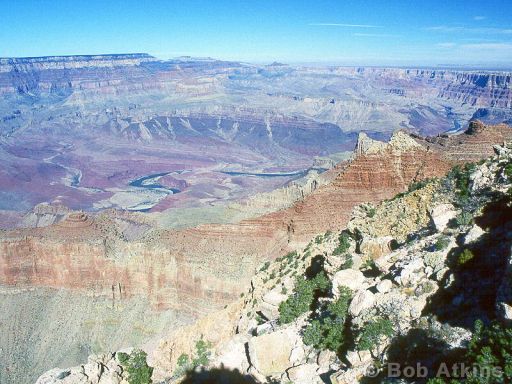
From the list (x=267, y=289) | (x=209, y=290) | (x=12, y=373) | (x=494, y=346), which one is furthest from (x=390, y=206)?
(x=12, y=373)

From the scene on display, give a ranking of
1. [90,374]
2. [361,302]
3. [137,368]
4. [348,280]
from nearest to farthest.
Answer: [361,302] < [348,280] < [90,374] < [137,368]

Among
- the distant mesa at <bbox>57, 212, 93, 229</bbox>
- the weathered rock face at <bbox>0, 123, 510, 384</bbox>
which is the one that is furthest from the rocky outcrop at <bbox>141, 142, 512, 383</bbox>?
the distant mesa at <bbox>57, 212, 93, 229</bbox>

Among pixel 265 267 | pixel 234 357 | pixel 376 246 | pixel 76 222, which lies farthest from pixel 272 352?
pixel 76 222

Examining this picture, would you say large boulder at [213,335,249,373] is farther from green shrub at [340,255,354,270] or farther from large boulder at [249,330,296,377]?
green shrub at [340,255,354,270]

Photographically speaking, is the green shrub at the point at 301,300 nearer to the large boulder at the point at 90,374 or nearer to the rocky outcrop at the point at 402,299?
the rocky outcrop at the point at 402,299

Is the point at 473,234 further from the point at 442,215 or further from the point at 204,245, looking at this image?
the point at 204,245

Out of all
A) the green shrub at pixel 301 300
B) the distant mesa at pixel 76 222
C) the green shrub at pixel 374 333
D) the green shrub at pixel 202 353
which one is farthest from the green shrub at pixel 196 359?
the distant mesa at pixel 76 222
